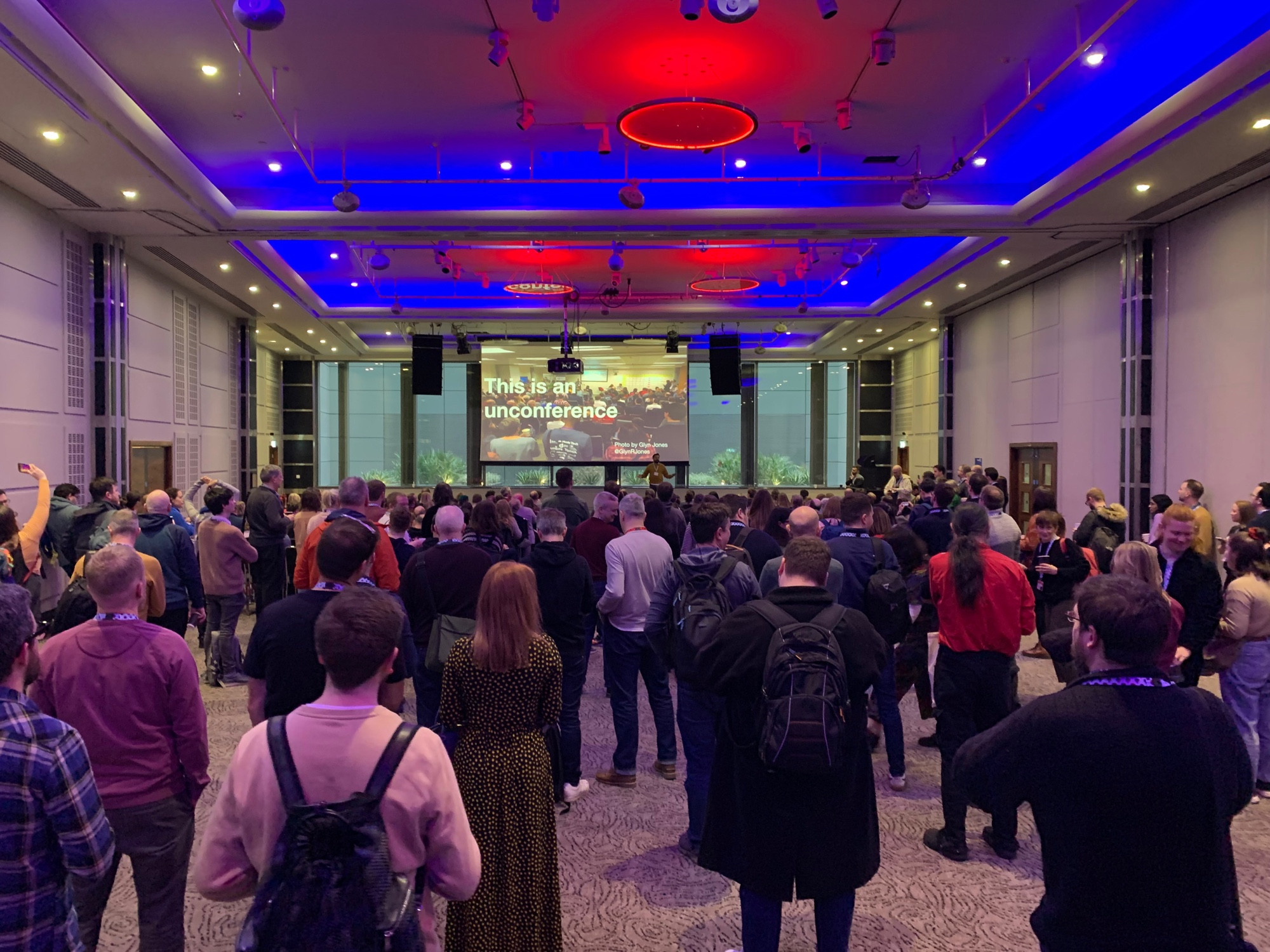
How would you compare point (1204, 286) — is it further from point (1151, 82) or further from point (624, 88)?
point (624, 88)

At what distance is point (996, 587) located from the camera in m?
3.51

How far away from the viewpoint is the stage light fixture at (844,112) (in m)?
7.53

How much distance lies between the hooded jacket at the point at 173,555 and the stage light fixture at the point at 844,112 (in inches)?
258

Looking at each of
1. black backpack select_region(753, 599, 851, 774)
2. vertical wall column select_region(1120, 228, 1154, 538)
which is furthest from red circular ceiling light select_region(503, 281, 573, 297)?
black backpack select_region(753, 599, 851, 774)

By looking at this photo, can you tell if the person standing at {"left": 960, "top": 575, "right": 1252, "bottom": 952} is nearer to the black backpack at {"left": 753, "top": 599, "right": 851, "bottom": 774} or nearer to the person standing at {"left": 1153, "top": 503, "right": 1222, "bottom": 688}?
the black backpack at {"left": 753, "top": 599, "right": 851, "bottom": 774}

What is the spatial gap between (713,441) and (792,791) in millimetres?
19013

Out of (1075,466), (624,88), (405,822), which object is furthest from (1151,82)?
(405,822)

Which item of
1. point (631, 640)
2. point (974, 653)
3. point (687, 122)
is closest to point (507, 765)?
point (631, 640)

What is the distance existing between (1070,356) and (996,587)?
9473mm

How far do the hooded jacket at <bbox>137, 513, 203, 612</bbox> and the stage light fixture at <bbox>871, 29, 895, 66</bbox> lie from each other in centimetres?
598

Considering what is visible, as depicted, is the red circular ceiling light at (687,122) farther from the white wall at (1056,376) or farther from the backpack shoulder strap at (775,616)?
the white wall at (1056,376)

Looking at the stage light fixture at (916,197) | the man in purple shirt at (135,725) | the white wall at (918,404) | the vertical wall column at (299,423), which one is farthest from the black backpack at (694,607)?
the vertical wall column at (299,423)

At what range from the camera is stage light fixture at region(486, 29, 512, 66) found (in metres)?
6.04

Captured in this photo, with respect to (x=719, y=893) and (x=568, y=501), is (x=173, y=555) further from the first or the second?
(x=719, y=893)
